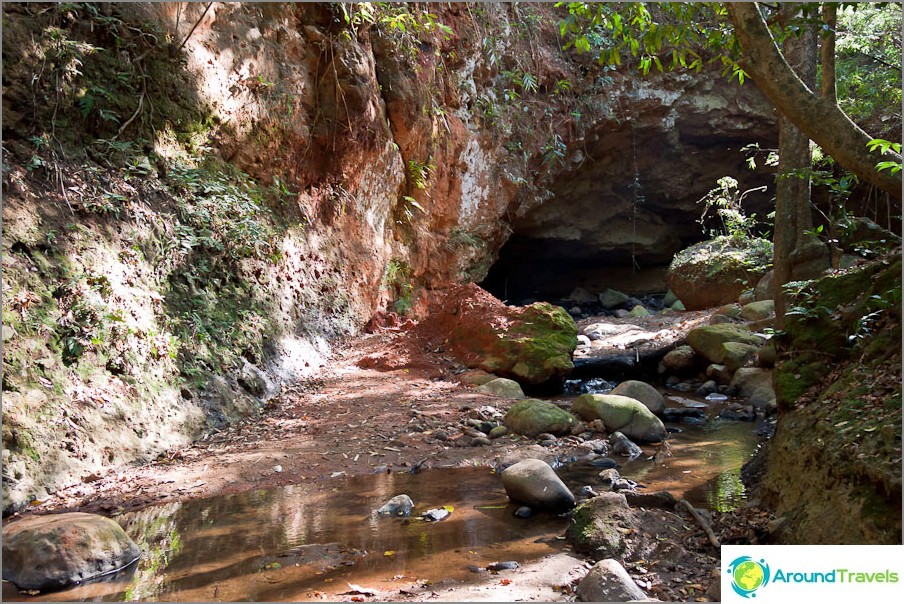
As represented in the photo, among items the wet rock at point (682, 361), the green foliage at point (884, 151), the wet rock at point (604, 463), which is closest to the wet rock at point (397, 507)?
the wet rock at point (604, 463)

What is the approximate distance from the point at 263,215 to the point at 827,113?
6689 mm

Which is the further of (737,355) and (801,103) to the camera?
(737,355)

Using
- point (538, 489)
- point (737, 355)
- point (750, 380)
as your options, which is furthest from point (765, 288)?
point (538, 489)

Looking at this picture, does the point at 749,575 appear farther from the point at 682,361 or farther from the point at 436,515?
the point at 682,361

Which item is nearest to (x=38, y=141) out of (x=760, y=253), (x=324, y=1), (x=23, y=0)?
(x=23, y=0)

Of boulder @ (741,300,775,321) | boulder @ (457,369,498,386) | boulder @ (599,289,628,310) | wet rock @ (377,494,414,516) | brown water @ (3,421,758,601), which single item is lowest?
brown water @ (3,421,758,601)

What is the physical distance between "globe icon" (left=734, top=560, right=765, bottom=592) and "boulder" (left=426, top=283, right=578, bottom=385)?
234 inches

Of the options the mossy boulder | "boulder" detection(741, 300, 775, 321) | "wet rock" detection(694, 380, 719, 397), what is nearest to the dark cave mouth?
the mossy boulder

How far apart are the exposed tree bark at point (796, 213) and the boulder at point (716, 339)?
4.19 ft

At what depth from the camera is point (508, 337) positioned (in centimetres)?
891

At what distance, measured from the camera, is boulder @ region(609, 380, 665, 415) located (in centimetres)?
734

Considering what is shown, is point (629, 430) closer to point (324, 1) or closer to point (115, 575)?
point (115, 575)

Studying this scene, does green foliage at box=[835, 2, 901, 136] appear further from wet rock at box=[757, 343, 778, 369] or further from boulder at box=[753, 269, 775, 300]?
wet rock at box=[757, 343, 778, 369]

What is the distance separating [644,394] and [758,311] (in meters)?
4.53
